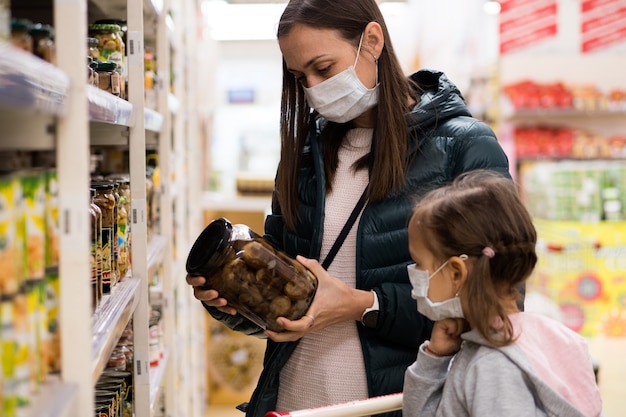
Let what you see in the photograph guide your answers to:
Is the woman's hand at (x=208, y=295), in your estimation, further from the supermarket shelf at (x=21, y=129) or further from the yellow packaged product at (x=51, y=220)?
the supermarket shelf at (x=21, y=129)

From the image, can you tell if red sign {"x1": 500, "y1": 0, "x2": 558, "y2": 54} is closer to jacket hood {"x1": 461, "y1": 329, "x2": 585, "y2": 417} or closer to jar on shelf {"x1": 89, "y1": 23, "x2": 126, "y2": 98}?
jar on shelf {"x1": 89, "y1": 23, "x2": 126, "y2": 98}

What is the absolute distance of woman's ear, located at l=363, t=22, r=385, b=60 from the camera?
186 centimetres

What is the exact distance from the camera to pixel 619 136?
6945 millimetres

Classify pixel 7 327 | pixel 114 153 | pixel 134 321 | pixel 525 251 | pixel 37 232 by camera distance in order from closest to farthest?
pixel 7 327, pixel 37 232, pixel 525 251, pixel 134 321, pixel 114 153

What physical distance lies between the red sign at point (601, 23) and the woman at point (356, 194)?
19.7 ft

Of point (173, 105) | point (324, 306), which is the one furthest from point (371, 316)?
point (173, 105)

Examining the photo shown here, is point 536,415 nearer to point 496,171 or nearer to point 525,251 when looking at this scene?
point 525,251

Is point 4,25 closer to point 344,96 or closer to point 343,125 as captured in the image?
point 344,96

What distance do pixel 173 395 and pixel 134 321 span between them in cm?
94

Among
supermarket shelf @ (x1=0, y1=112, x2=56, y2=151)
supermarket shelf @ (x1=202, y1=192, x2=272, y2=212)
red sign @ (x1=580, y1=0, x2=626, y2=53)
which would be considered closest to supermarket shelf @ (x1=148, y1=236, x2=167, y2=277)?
supermarket shelf @ (x1=0, y1=112, x2=56, y2=151)

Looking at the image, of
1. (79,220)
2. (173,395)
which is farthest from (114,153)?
(79,220)

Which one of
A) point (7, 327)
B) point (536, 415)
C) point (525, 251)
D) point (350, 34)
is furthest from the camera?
point (350, 34)

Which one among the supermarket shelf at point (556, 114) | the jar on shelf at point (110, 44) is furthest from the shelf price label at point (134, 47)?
the supermarket shelf at point (556, 114)

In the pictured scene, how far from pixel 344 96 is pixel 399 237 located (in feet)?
1.17
